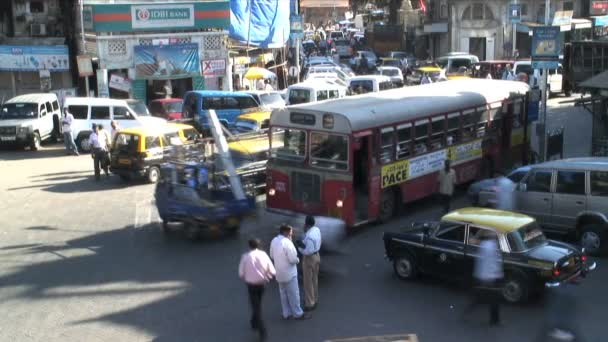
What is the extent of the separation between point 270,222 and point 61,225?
4682 mm

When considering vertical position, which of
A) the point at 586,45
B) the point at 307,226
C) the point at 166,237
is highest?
the point at 586,45

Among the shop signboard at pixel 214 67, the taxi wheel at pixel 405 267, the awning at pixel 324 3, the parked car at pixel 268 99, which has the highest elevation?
the awning at pixel 324 3

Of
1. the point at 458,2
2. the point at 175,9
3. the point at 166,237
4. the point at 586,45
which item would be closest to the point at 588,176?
the point at 166,237

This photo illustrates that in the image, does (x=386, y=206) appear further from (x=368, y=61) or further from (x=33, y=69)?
(x=368, y=61)

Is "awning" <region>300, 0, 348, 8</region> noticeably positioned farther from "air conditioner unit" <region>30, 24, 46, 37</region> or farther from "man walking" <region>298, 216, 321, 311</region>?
"man walking" <region>298, 216, 321, 311</region>

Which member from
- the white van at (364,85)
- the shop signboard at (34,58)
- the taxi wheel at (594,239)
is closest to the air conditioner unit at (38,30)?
the shop signboard at (34,58)

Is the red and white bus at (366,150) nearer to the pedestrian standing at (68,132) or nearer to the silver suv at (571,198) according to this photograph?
the silver suv at (571,198)

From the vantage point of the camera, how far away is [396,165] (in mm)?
16000

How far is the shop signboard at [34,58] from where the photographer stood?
34250 millimetres

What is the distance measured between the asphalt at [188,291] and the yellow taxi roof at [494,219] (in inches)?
46.8

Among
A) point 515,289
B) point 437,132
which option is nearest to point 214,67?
point 437,132

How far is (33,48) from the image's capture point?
Result: 34500 millimetres

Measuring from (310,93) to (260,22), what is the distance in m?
11.4

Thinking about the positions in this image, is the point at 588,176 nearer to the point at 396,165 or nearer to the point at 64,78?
the point at 396,165
